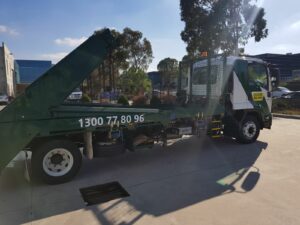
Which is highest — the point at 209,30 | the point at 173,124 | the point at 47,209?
the point at 209,30

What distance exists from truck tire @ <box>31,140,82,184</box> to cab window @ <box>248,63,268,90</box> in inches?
216

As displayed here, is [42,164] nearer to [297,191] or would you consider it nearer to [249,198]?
[249,198]

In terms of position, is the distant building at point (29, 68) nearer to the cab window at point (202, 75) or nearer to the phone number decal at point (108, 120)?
the cab window at point (202, 75)

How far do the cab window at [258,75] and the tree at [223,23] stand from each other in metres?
13.1

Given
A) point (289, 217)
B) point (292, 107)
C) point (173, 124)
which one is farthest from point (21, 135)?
point (292, 107)

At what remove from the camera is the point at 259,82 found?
26.4ft

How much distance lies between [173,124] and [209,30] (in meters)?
16.0

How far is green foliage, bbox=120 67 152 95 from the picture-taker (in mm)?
31984

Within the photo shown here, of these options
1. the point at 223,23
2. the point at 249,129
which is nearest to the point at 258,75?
the point at 249,129

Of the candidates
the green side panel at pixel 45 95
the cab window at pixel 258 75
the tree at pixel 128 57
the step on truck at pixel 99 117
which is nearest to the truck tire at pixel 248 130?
the step on truck at pixel 99 117

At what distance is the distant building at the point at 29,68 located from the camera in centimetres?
6173

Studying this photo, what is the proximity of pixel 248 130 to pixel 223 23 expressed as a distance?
579 inches

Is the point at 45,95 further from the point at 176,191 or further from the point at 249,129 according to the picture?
the point at 249,129

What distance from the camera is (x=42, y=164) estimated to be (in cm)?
501
